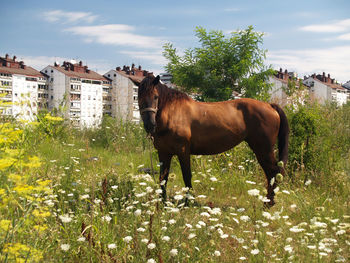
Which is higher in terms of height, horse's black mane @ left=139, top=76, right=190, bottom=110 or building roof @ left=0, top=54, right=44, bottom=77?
building roof @ left=0, top=54, right=44, bottom=77

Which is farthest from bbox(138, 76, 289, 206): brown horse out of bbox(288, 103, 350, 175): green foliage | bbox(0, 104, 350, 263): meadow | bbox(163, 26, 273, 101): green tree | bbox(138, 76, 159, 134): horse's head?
bbox(163, 26, 273, 101): green tree

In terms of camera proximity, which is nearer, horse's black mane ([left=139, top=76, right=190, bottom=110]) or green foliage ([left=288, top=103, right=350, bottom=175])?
horse's black mane ([left=139, top=76, right=190, bottom=110])

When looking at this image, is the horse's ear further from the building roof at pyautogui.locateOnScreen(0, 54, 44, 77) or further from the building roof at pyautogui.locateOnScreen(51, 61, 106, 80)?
the building roof at pyautogui.locateOnScreen(51, 61, 106, 80)

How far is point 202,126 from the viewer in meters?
5.29

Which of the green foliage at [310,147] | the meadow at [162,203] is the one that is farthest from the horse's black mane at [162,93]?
the green foliage at [310,147]

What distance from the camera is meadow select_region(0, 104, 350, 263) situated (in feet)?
9.46

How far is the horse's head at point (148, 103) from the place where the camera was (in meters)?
4.61

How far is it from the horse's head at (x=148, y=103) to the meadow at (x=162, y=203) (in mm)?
764

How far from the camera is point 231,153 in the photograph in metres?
8.12

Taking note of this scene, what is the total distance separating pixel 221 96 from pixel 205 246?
946 centimetres

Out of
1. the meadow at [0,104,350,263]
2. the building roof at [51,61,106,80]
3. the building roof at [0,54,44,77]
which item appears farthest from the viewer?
the building roof at [51,61,106,80]

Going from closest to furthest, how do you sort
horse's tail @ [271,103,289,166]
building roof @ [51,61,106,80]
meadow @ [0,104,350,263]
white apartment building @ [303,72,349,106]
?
meadow @ [0,104,350,263] → horse's tail @ [271,103,289,166] → building roof @ [51,61,106,80] → white apartment building @ [303,72,349,106]

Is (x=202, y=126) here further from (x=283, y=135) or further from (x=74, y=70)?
(x=74, y=70)

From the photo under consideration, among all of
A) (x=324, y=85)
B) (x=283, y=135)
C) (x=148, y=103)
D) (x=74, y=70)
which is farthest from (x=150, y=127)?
(x=324, y=85)
